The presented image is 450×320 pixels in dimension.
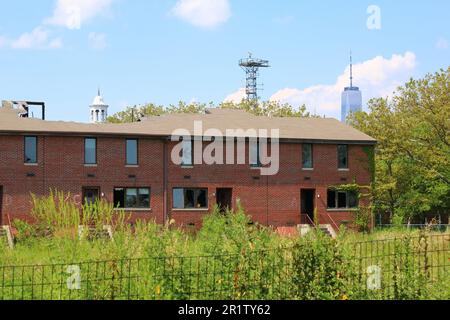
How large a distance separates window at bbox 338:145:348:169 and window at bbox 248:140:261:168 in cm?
558

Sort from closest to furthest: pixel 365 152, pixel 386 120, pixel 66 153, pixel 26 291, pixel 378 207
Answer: pixel 26 291 → pixel 66 153 → pixel 365 152 → pixel 386 120 → pixel 378 207

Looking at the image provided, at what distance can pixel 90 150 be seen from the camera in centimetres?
4106

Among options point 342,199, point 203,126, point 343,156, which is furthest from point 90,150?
point 342,199

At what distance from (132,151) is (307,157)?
36.3 feet

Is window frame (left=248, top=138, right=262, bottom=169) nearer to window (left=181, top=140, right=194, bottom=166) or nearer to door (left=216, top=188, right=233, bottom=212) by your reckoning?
door (left=216, top=188, right=233, bottom=212)

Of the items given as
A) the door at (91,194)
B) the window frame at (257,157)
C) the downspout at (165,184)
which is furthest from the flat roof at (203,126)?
the door at (91,194)

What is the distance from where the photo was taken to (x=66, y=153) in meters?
40.4

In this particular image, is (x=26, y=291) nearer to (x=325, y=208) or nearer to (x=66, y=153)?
(x=66, y=153)

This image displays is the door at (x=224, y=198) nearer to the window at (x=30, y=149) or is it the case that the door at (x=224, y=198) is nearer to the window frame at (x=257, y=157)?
the window frame at (x=257, y=157)

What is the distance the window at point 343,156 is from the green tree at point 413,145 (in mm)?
2977

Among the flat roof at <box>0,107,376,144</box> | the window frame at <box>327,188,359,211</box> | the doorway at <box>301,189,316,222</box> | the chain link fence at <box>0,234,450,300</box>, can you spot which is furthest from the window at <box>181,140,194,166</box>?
the chain link fence at <box>0,234,450,300</box>

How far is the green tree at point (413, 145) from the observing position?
49812mm
